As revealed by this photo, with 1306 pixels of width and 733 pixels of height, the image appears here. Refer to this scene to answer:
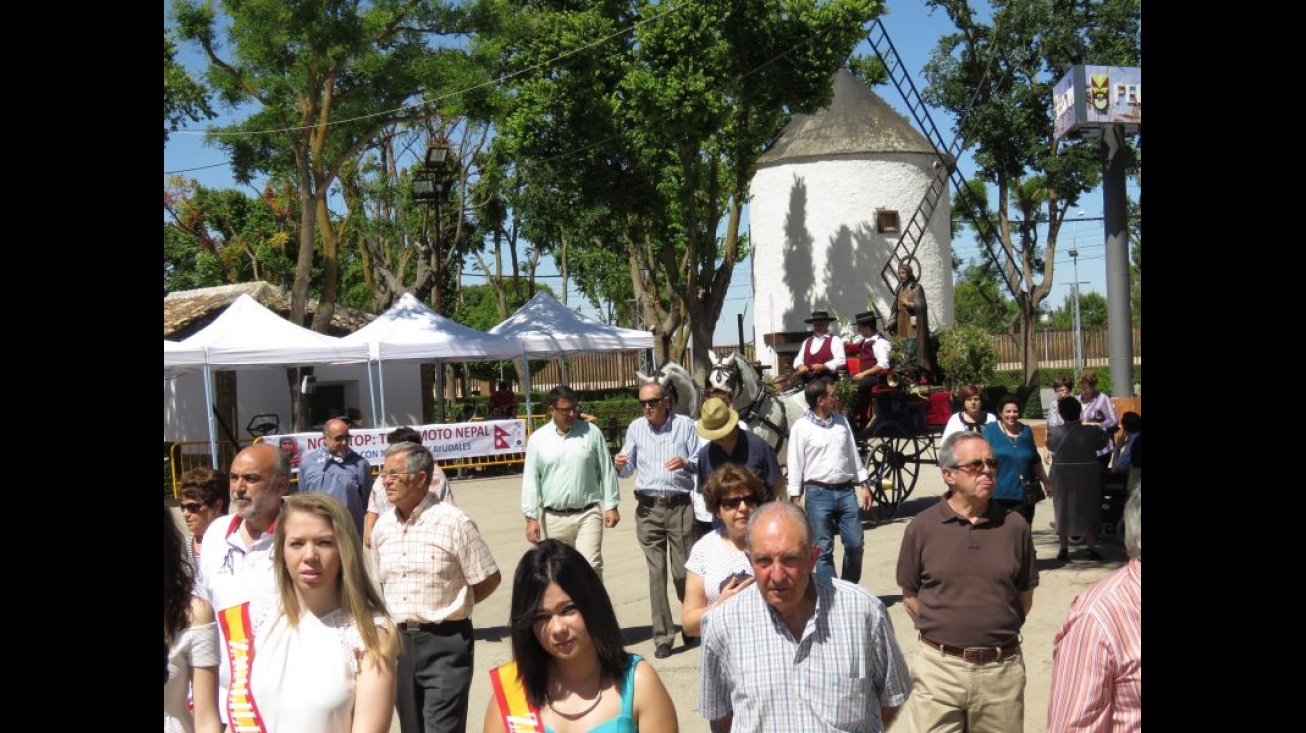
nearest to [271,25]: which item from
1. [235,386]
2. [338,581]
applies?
[235,386]

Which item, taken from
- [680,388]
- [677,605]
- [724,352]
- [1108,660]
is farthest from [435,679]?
[724,352]

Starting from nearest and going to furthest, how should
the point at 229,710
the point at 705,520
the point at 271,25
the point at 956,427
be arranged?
the point at 229,710, the point at 705,520, the point at 956,427, the point at 271,25

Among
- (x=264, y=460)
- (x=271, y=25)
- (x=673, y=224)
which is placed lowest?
(x=264, y=460)

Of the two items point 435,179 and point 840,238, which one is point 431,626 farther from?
point 840,238

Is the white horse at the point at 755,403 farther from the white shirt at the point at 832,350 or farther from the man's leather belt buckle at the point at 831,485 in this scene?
the man's leather belt buckle at the point at 831,485

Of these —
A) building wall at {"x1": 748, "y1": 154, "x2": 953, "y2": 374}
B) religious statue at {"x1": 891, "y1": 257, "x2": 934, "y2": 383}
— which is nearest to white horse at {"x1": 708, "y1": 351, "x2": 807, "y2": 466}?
religious statue at {"x1": 891, "y1": 257, "x2": 934, "y2": 383}

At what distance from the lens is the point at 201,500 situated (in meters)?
5.86

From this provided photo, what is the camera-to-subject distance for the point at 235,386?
29.4 metres

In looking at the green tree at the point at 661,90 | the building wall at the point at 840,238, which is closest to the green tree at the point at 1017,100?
the building wall at the point at 840,238

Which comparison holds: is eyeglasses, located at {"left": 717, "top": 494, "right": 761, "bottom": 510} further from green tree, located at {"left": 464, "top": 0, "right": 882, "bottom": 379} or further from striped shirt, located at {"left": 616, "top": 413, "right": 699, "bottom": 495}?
green tree, located at {"left": 464, "top": 0, "right": 882, "bottom": 379}

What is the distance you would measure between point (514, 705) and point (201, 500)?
282 centimetres
